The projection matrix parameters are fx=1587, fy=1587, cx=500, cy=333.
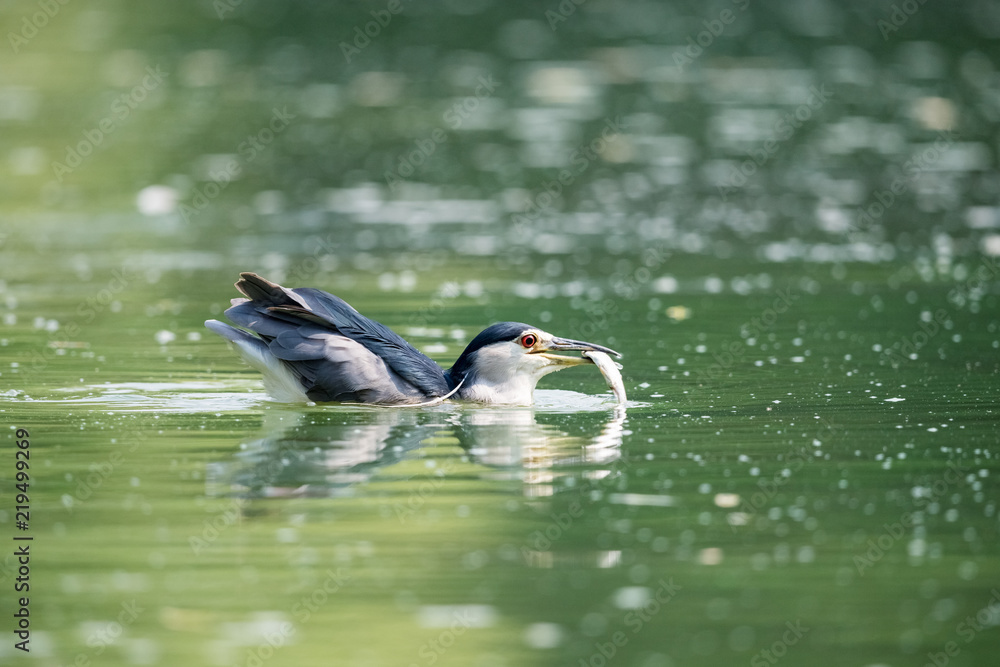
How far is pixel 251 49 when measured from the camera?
139 ft

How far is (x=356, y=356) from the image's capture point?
1234cm

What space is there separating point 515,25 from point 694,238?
94.4ft

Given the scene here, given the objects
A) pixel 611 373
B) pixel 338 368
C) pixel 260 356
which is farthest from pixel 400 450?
pixel 611 373

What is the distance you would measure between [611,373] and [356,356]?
198 cm

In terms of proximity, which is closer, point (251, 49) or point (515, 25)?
point (251, 49)

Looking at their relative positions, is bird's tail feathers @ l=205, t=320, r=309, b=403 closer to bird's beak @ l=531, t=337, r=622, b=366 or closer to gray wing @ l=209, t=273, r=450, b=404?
gray wing @ l=209, t=273, r=450, b=404

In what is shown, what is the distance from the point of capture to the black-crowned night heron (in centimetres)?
1230

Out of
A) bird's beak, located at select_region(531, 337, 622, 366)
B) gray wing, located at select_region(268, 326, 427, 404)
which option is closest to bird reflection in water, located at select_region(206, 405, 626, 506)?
gray wing, located at select_region(268, 326, 427, 404)

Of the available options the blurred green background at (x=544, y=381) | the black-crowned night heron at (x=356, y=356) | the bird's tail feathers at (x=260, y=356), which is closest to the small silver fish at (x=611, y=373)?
the black-crowned night heron at (x=356, y=356)

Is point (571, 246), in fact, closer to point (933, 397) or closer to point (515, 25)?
point (933, 397)

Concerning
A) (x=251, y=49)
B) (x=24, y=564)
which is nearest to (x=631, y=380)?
(x=24, y=564)

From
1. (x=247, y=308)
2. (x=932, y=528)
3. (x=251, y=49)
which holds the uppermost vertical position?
(x=251, y=49)

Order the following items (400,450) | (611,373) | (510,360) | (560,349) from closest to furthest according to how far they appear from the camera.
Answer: (400,450), (611,373), (510,360), (560,349)

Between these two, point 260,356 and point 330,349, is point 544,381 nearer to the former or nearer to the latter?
point 330,349
